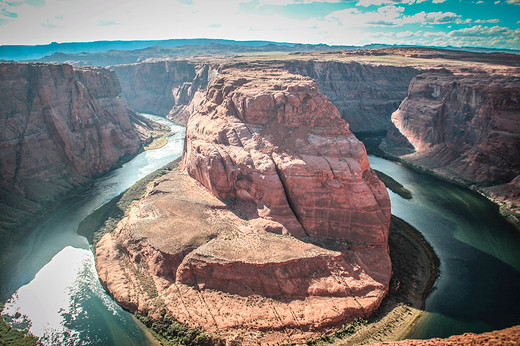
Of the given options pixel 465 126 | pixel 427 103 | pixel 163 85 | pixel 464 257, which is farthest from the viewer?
pixel 163 85

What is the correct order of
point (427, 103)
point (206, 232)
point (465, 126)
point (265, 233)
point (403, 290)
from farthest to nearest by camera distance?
point (427, 103) → point (465, 126) → point (206, 232) → point (265, 233) → point (403, 290)

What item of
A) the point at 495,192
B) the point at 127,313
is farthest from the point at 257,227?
the point at 495,192

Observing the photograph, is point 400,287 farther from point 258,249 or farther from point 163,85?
point 163,85

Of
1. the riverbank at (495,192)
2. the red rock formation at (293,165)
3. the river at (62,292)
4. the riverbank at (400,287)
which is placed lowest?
the river at (62,292)

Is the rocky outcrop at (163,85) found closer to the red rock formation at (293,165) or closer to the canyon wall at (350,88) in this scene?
the canyon wall at (350,88)

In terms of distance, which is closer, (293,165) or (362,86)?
(293,165)

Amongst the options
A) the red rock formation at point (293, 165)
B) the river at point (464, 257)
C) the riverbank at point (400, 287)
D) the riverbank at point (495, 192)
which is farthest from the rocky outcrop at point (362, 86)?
the riverbank at point (400, 287)
